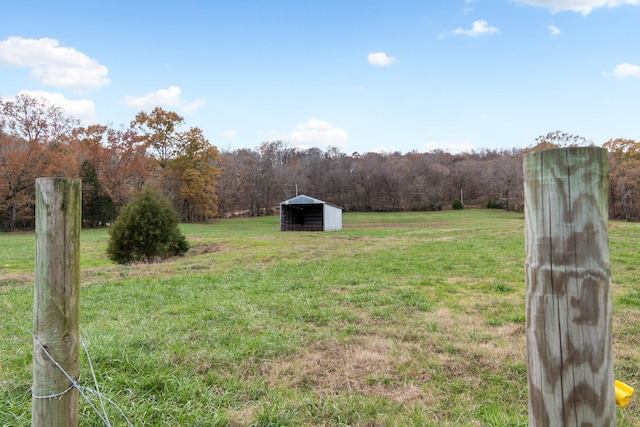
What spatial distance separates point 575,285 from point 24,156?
35.3m

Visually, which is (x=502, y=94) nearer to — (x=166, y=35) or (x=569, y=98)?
(x=569, y=98)

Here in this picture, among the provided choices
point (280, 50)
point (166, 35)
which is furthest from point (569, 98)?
point (166, 35)

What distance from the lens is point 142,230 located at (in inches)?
456

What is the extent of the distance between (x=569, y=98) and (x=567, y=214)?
1995cm

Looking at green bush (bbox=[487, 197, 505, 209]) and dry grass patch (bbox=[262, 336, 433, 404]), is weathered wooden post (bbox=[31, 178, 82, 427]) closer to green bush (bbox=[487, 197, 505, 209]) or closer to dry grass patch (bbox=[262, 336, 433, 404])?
dry grass patch (bbox=[262, 336, 433, 404])

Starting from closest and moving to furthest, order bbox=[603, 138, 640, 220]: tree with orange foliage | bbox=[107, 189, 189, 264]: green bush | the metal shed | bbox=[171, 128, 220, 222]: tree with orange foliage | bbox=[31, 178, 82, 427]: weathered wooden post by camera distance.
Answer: bbox=[31, 178, 82, 427]: weathered wooden post < bbox=[107, 189, 189, 264]: green bush < the metal shed < bbox=[603, 138, 640, 220]: tree with orange foliage < bbox=[171, 128, 220, 222]: tree with orange foliage

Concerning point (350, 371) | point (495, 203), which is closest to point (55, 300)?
point (350, 371)

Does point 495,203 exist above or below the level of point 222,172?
below

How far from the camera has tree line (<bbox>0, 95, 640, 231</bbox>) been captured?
92.3ft

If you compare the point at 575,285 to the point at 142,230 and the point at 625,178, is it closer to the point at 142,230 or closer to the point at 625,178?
the point at 142,230

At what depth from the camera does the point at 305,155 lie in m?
60.7

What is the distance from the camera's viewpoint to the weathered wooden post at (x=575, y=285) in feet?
3.01

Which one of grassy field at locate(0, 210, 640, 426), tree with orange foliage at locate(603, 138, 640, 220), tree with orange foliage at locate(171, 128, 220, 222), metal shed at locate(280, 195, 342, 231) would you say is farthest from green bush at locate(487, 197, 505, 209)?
grassy field at locate(0, 210, 640, 426)

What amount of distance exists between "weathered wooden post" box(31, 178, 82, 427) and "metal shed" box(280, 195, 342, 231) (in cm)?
2316
